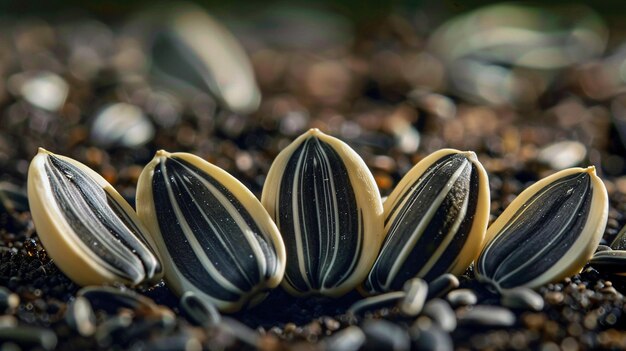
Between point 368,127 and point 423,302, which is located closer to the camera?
point 423,302

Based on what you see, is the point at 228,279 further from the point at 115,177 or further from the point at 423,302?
the point at 115,177

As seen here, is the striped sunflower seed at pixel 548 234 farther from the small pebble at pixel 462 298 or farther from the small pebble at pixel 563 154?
the small pebble at pixel 563 154

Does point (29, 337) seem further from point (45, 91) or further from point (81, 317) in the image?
point (45, 91)

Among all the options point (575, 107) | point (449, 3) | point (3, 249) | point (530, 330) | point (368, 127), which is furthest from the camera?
point (449, 3)

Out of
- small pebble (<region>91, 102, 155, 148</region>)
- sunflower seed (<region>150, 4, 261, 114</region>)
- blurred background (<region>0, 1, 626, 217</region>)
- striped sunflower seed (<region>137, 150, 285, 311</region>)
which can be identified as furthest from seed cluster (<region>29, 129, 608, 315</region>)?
sunflower seed (<region>150, 4, 261, 114</region>)

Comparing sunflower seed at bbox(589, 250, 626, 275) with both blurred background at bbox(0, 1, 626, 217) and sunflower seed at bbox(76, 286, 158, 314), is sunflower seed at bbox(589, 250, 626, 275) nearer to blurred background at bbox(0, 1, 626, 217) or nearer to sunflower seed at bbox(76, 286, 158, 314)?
blurred background at bbox(0, 1, 626, 217)

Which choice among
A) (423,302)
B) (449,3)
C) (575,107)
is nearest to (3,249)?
(423,302)

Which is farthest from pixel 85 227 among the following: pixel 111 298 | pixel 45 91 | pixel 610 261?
pixel 45 91
